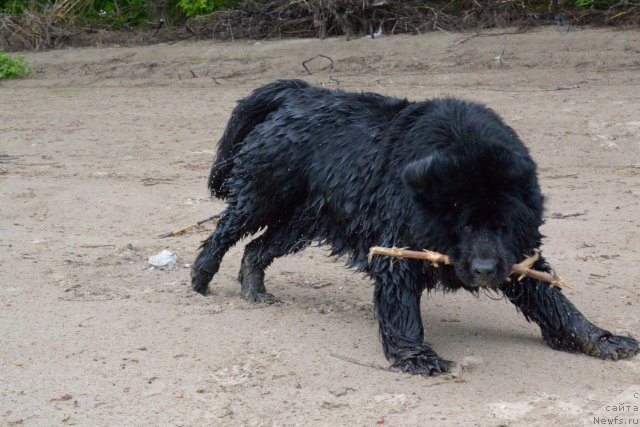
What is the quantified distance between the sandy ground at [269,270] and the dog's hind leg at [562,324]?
10 centimetres

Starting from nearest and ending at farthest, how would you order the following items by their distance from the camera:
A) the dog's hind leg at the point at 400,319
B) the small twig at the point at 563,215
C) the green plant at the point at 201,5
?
the dog's hind leg at the point at 400,319 < the small twig at the point at 563,215 < the green plant at the point at 201,5

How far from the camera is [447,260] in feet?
16.4

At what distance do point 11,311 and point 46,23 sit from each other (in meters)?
10.6

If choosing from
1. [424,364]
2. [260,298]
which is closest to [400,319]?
[424,364]

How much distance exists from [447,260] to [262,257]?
1894 millimetres

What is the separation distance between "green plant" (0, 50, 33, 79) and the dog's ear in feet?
36.8

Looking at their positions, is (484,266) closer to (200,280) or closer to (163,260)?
(200,280)

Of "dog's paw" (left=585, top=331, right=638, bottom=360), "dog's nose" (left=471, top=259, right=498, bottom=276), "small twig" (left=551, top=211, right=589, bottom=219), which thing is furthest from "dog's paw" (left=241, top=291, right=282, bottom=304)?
"small twig" (left=551, top=211, right=589, bottom=219)

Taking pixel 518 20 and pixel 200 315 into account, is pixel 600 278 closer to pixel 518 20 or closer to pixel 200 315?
pixel 200 315

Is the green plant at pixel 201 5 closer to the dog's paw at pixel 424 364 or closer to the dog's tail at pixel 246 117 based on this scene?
the dog's tail at pixel 246 117

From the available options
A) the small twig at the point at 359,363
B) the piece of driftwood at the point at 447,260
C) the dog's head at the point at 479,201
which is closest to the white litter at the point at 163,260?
the small twig at the point at 359,363

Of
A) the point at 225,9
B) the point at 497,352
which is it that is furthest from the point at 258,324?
the point at 225,9

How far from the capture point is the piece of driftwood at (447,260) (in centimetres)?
502

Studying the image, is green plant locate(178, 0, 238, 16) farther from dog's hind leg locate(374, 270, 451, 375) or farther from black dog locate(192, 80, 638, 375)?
dog's hind leg locate(374, 270, 451, 375)
